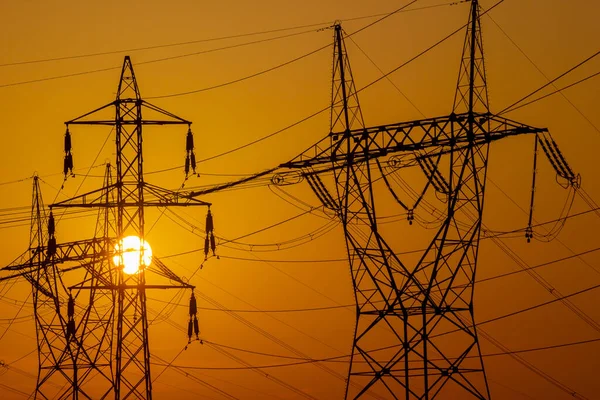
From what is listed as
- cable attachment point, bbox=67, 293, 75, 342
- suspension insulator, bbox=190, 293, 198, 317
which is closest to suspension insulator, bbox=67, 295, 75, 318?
cable attachment point, bbox=67, 293, 75, 342

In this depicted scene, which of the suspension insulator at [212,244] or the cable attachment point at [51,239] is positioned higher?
the cable attachment point at [51,239]

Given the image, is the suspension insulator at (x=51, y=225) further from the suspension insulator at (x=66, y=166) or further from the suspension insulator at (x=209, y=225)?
the suspension insulator at (x=209, y=225)

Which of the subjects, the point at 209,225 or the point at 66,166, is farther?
the point at 66,166

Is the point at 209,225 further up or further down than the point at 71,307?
further down

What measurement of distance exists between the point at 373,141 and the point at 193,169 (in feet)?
30.5

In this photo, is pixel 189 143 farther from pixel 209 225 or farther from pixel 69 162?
pixel 69 162

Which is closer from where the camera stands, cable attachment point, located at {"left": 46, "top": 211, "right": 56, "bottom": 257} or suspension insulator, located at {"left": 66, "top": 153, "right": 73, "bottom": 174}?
suspension insulator, located at {"left": 66, "top": 153, "right": 73, "bottom": 174}

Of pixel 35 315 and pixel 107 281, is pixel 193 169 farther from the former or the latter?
pixel 35 315

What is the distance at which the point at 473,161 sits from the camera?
1873 inches

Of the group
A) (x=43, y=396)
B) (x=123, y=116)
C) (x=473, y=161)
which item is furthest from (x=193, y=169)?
(x=43, y=396)

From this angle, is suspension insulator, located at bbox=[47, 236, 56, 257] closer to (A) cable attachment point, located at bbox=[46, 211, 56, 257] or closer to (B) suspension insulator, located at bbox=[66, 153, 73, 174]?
(A) cable attachment point, located at bbox=[46, 211, 56, 257]

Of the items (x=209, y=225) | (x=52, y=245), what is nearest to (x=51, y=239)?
(x=52, y=245)

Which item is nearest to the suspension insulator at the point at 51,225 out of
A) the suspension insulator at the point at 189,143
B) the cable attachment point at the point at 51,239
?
the cable attachment point at the point at 51,239

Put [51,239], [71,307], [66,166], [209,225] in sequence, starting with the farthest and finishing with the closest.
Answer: [71,307] < [51,239] < [66,166] < [209,225]
